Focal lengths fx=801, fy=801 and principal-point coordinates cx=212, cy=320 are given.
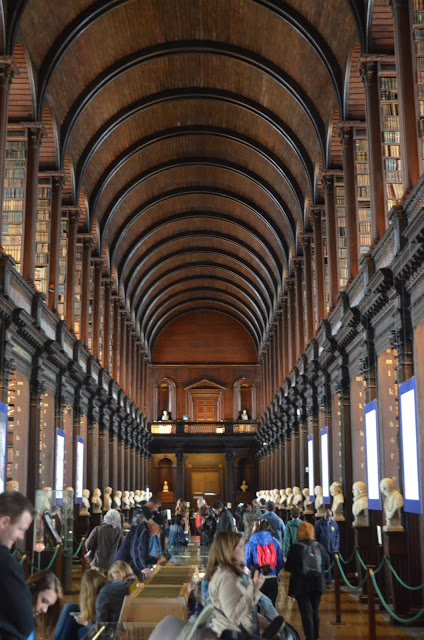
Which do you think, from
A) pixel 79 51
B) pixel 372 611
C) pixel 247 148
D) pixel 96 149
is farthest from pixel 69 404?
pixel 372 611

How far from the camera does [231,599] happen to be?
15.4ft

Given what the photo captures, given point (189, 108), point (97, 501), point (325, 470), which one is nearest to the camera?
point (325, 470)

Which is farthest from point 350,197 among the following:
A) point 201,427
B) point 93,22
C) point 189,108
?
point 201,427

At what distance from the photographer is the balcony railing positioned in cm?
4372

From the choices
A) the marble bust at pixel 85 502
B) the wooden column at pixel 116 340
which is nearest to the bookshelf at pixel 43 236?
the marble bust at pixel 85 502

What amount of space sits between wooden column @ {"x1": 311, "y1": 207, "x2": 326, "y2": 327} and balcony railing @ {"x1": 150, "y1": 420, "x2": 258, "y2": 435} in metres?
23.1

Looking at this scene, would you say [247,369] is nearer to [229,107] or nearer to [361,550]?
[229,107]

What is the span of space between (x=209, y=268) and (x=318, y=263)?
63.9 ft

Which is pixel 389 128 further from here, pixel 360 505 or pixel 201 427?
pixel 201 427

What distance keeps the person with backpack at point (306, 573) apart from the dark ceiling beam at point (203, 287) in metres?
30.9

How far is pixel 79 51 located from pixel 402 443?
12.3m

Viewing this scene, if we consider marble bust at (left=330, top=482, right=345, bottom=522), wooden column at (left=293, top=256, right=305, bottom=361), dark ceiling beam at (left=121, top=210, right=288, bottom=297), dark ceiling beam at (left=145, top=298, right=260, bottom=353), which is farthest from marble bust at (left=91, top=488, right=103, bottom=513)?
dark ceiling beam at (left=145, top=298, right=260, bottom=353)

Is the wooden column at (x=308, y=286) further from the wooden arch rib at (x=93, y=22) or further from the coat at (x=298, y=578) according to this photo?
the coat at (x=298, y=578)

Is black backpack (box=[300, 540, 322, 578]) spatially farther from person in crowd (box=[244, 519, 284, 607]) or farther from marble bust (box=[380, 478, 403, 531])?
marble bust (box=[380, 478, 403, 531])
